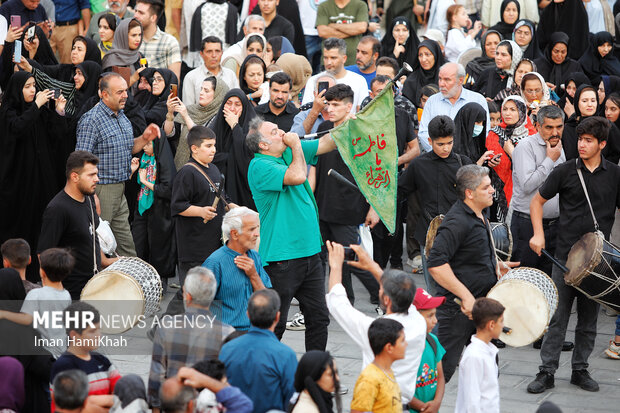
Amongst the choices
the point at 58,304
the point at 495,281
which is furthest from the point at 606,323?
the point at 58,304

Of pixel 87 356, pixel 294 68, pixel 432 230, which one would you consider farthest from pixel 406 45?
pixel 87 356

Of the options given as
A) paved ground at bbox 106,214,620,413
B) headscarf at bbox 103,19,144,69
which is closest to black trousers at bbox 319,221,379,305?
paved ground at bbox 106,214,620,413

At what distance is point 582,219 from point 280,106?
12.5ft

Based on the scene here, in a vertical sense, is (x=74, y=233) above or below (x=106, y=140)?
below

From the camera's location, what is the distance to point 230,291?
23.2ft

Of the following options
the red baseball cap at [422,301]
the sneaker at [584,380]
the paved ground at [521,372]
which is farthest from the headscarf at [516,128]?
the red baseball cap at [422,301]

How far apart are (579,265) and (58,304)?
4.40 m

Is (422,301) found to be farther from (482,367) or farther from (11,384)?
(11,384)

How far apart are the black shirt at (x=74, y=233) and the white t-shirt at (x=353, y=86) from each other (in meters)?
4.02

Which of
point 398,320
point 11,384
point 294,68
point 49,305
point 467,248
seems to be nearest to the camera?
point 11,384

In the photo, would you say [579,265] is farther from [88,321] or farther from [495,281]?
[88,321]

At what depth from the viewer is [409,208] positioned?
38.1 feet

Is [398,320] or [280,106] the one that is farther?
[280,106]

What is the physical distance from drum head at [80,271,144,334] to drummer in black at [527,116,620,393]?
3.54 metres
